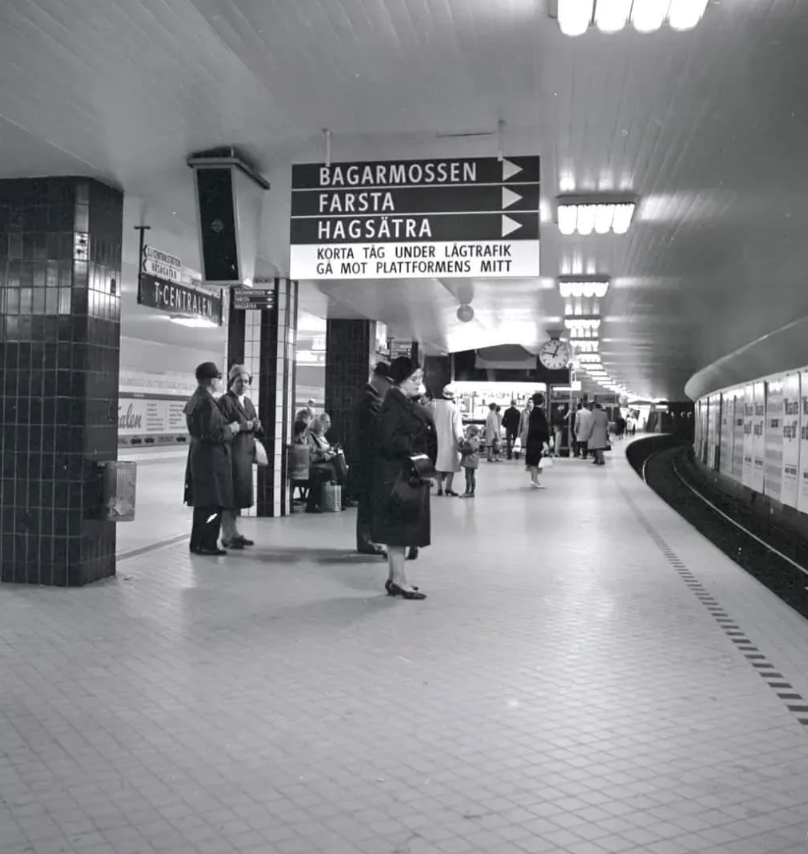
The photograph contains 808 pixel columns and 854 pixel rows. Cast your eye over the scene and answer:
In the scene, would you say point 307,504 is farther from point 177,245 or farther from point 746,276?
point 746,276

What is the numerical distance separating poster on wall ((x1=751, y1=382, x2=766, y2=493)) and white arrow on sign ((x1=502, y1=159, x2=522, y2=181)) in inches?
393

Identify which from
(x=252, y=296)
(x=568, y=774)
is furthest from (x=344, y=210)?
(x=252, y=296)

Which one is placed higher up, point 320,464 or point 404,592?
point 320,464

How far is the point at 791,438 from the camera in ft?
40.8

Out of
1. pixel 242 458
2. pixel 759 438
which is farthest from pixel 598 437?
pixel 242 458

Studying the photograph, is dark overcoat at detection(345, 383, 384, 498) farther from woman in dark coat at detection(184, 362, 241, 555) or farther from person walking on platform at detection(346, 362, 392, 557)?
woman in dark coat at detection(184, 362, 241, 555)

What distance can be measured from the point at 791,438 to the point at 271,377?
276 inches

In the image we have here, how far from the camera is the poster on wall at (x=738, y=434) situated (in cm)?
1781

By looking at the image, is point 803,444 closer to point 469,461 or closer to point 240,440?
point 469,461

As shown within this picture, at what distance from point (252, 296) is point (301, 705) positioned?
8.14 m

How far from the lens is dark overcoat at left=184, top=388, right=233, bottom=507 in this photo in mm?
8367

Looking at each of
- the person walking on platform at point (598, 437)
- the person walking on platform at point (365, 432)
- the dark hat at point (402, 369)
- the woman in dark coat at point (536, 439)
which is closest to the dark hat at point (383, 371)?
the person walking on platform at point (365, 432)

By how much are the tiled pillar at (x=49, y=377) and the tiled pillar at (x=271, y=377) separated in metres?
4.57

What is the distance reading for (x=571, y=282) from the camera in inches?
486
